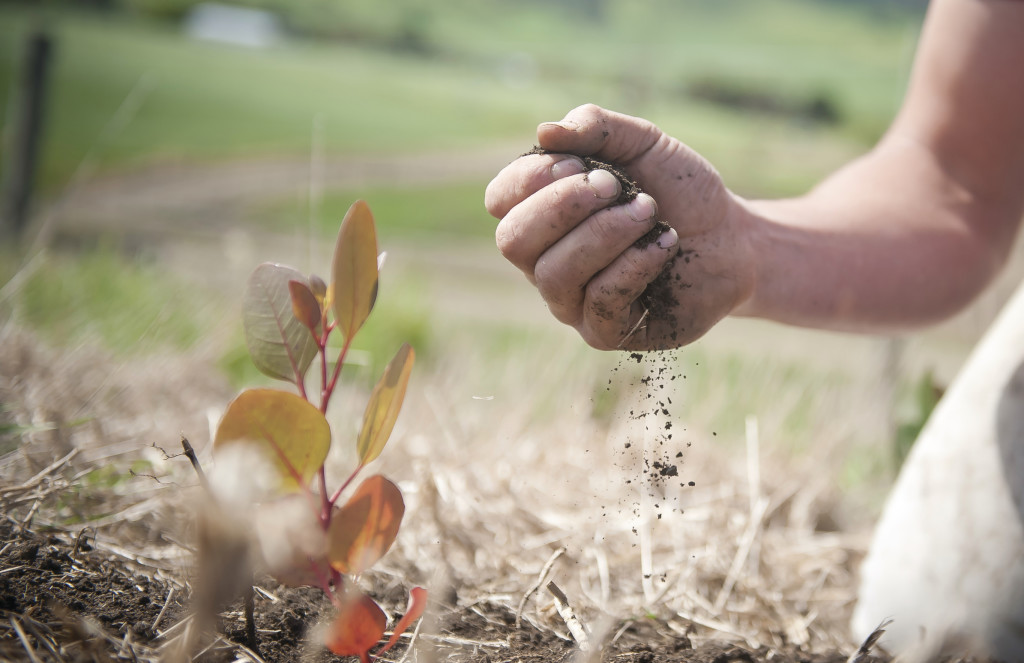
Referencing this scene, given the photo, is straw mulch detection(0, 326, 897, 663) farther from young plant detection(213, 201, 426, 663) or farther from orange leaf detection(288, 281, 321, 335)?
orange leaf detection(288, 281, 321, 335)

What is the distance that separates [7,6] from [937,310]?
751 inches

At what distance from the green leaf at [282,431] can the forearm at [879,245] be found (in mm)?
586

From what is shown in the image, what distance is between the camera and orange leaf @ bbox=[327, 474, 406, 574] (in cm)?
56

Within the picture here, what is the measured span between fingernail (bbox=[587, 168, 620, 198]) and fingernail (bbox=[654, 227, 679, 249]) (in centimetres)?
7

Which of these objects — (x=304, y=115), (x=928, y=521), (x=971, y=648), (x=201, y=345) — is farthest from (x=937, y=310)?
(x=304, y=115)

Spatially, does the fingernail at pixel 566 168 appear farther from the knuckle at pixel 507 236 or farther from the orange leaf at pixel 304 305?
the orange leaf at pixel 304 305

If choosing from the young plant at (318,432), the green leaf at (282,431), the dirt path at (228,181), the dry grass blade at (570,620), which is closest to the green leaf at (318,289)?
the young plant at (318,432)

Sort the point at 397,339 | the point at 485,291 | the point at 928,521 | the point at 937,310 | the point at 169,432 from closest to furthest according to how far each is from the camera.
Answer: the point at 928,521
the point at 937,310
the point at 169,432
the point at 397,339
the point at 485,291

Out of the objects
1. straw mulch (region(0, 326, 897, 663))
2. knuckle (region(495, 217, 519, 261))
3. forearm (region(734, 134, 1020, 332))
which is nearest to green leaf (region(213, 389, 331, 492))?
straw mulch (region(0, 326, 897, 663))

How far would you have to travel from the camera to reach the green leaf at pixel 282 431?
520 mm

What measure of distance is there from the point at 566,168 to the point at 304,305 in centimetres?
28

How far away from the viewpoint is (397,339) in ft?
10.9

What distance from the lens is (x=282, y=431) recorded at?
0.54m

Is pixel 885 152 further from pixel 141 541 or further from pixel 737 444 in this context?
pixel 141 541
